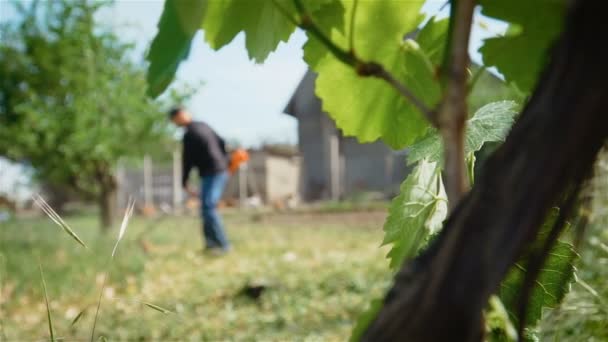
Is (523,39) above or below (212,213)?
above

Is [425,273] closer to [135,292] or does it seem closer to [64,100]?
[135,292]

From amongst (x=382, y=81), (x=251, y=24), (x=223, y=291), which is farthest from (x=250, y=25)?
(x=223, y=291)

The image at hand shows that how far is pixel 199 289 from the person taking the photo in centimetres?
351

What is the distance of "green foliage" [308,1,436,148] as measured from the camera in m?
0.46

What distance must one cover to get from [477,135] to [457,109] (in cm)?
30

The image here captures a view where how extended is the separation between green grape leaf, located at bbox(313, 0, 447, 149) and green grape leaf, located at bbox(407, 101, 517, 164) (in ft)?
0.05

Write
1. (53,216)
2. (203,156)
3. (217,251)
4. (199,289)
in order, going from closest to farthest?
(53,216) < (199,289) < (217,251) < (203,156)

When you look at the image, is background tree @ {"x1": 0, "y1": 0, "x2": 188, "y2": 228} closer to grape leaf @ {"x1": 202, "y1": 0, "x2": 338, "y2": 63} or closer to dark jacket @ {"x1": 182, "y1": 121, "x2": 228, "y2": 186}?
dark jacket @ {"x1": 182, "y1": 121, "x2": 228, "y2": 186}

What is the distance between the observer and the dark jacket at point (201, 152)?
5.62 meters

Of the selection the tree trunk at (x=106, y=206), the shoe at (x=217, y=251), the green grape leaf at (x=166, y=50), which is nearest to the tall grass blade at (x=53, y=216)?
the green grape leaf at (x=166, y=50)

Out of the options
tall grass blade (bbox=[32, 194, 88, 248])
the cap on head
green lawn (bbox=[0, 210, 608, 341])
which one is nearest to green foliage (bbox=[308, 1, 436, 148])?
tall grass blade (bbox=[32, 194, 88, 248])

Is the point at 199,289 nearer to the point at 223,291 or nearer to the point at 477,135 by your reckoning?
the point at 223,291

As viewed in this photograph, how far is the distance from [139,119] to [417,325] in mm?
7470

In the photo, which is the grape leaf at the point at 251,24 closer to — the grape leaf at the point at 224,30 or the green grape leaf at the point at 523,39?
the grape leaf at the point at 224,30
